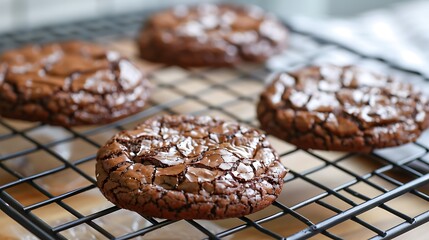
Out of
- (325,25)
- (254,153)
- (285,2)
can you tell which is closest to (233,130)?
(254,153)

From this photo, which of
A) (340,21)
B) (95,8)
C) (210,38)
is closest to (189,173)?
(210,38)

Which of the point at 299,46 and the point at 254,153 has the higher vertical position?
the point at 299,46

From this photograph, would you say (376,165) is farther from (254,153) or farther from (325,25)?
(325,25)

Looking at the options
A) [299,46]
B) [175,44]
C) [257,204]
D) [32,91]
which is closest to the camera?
[257,204]

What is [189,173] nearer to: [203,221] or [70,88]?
[203,221]

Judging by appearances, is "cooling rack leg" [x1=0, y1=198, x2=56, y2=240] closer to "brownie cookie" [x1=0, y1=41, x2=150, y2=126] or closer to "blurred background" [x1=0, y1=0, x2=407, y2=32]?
"brownie cookie" [x1=0, y1=41, x2=150, y2=126]

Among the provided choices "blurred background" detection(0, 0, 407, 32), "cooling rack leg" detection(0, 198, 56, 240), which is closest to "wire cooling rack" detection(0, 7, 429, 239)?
"cooling rack leg" detection(0, 198, 56, 240)
